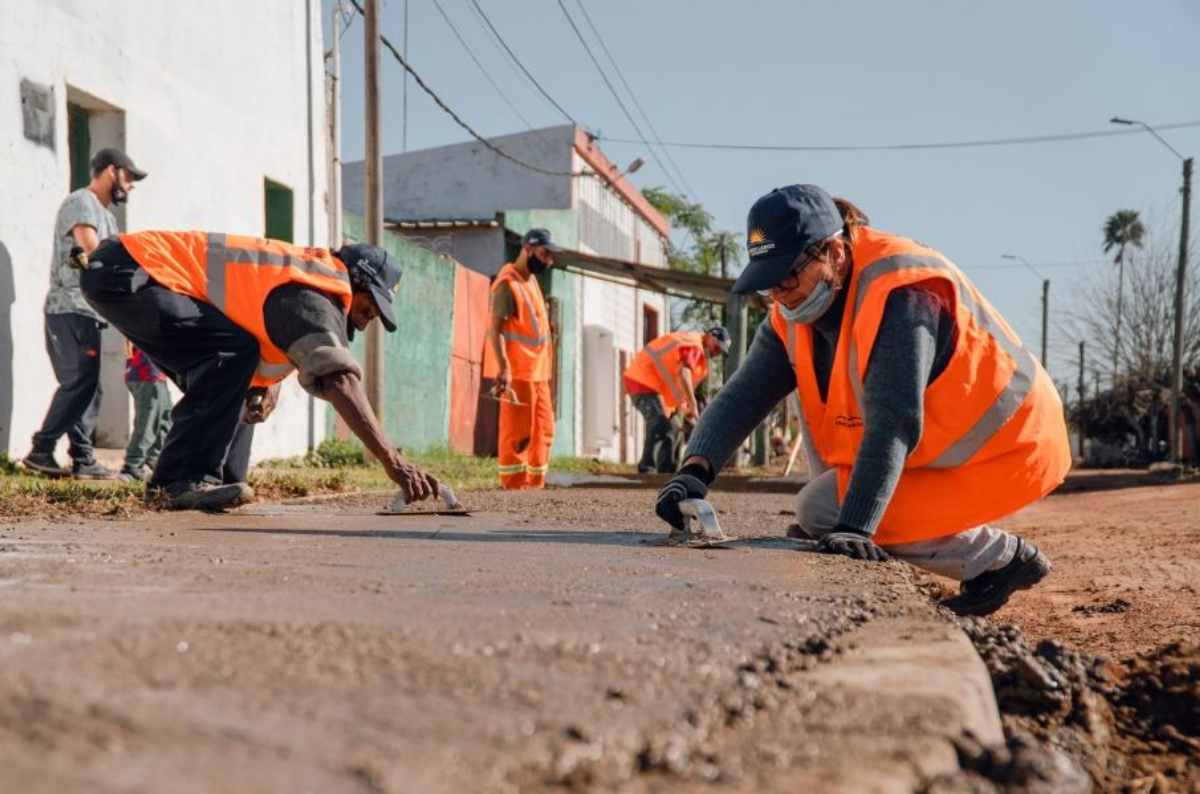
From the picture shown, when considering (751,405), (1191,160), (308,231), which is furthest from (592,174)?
(751,405)

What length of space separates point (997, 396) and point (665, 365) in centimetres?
814

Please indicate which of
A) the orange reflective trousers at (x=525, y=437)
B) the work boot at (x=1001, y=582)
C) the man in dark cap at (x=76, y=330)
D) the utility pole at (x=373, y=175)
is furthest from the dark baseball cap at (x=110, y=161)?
the work boot at (x=1001, y=582)

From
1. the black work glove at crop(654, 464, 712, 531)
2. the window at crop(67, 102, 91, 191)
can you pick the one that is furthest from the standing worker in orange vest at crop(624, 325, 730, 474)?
the black work glove at crop(654, 464, 712, 531)

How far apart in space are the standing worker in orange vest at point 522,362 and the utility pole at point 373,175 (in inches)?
109

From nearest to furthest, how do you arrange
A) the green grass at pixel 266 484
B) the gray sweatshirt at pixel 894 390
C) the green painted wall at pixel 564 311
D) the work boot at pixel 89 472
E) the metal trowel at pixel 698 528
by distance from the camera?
the gray sweatshirt at pixel 894 390 → the metal trowel at pixel 698 528 → the green grass at pixel 266 484 → the work boot at pixel 89 472 → the green painted wall at pixel 564 311

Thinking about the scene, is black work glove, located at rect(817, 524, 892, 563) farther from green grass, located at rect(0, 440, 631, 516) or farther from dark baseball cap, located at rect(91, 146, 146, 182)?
dark baseball cap, located at rect(91, 146, 146, 182)

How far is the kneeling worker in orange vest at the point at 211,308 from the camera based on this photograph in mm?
4324

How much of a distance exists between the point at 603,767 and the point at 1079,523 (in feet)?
26.9

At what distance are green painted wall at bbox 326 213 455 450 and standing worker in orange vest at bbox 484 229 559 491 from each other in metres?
4.59

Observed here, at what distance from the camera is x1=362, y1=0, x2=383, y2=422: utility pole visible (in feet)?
34.6

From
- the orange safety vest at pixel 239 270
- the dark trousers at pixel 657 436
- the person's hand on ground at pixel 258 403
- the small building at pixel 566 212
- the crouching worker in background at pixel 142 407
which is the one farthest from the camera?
the small building at pixel 566 212

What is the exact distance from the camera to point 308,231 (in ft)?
35.7

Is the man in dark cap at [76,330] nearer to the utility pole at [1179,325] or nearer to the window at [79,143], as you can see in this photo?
the window at [79,143]

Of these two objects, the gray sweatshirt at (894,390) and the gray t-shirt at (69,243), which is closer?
the gray sweatshirt at (894,390)
